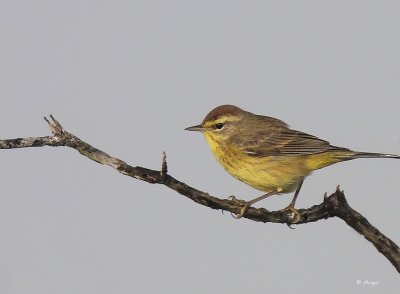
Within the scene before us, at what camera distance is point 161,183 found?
6.51 meters

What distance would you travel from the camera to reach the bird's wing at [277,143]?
30.7 feet

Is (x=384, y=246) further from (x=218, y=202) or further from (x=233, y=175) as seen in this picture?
(x=233, y=175)

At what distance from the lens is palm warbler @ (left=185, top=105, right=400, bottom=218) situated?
915cm

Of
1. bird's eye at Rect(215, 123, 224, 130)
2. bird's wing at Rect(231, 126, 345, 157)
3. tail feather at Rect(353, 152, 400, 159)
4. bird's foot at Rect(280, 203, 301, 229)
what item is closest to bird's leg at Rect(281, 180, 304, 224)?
bird's foot at Rect(280, 203, 301, 229)

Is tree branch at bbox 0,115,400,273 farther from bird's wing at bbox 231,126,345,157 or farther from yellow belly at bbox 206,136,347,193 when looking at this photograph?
bird's wing at bbox 231,126,345,157

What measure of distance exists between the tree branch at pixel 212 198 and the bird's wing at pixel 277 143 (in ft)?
5.50

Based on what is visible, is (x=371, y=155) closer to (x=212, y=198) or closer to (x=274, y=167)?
(x=274, y=167)

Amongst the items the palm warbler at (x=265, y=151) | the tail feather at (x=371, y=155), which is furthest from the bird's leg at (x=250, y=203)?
the tail feather at (x=371, y=155)

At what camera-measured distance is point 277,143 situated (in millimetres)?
9820

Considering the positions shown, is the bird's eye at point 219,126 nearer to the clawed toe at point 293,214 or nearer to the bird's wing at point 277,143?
the bird's wing at point 277,143

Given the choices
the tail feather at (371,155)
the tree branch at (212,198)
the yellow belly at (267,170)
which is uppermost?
the tail feather at (371,155)

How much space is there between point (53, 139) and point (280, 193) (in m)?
3.89

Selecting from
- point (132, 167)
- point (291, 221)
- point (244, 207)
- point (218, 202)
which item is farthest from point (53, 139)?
point (291, 221)

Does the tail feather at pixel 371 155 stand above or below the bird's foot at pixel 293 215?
above
